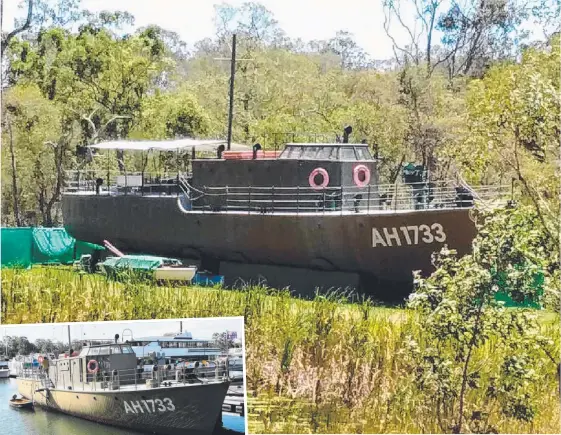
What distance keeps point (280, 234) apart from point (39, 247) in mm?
2860

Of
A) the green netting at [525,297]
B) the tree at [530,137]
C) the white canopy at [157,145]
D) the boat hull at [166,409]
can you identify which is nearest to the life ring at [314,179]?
the white canopy at [157,145]

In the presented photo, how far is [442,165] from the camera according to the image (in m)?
12.1

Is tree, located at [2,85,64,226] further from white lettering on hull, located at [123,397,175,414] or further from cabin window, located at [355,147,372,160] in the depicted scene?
white lettering on hull, located at [123,397,175,414]

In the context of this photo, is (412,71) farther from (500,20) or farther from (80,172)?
(80,172)

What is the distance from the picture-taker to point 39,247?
39.9 feet

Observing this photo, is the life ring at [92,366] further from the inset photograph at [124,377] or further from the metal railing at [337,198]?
the metal railing at [337,198]

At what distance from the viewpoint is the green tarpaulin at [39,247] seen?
11.6 metres

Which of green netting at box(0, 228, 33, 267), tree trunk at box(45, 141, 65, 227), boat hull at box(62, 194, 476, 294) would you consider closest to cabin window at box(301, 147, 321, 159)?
boat hull at box(62, 194, 476, 294)

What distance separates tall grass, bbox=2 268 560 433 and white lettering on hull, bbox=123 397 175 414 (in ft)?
3.10

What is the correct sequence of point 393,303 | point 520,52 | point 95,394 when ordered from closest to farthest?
1. point 95,394
2. point 393,303
3. point 520,52

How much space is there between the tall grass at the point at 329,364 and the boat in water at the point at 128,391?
2.56ft

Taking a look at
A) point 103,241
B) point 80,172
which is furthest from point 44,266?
point 80,172

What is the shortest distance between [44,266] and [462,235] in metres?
4.61

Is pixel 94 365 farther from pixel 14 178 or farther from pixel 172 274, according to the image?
pixel 14 178
